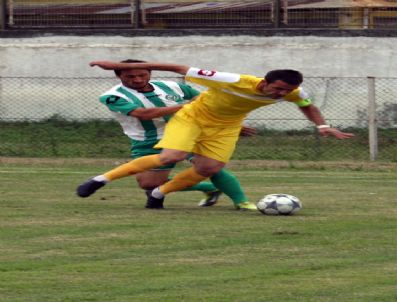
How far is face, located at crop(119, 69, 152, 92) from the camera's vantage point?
1156 centimetres

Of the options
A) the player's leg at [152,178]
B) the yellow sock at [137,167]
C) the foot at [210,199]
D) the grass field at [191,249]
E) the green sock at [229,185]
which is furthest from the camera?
the foot at [210,199]

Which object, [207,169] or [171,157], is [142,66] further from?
[207,169]

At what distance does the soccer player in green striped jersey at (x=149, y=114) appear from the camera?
11.5 metres

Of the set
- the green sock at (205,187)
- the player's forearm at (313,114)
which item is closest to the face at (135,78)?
the green sock at (205,187)

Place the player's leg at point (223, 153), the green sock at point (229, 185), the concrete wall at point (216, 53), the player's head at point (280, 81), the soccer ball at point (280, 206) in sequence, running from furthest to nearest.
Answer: the concrete wall at point (216, 53), the green sock at point (229, 185), the player's leg at point (223, 153), the soccer ball at point (280, 206), the player's head at point (280, 81)

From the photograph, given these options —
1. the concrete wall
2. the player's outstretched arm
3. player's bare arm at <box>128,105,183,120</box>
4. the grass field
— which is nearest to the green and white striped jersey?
player's bare arm at <box>128,105,183,120</box>

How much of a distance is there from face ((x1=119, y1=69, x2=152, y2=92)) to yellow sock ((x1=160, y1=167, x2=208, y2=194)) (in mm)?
998

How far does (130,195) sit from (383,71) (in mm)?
9576

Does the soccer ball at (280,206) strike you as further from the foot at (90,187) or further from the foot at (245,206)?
the foot at (90,187)

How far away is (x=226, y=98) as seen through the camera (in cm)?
1087

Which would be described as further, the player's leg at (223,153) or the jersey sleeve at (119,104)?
the jersey sleeve at (119,104)

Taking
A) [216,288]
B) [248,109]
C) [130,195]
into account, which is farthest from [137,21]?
[216,288]

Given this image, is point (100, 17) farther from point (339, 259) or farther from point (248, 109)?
point (339, 259)

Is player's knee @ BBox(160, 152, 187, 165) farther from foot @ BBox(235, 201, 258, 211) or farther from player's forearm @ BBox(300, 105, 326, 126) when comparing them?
player's forearm @ BBox(300, 105, 326, 126)
